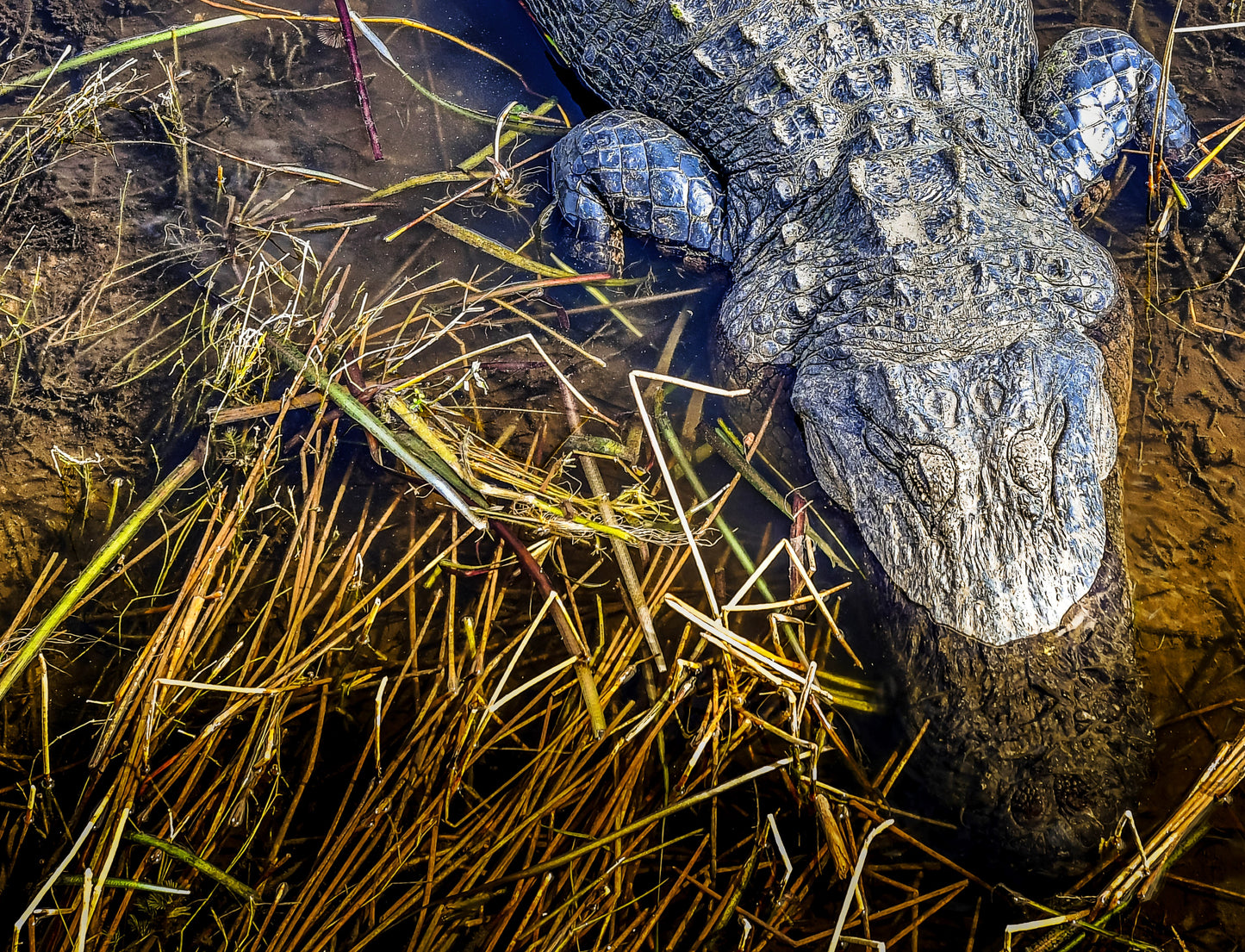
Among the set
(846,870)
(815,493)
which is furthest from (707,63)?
(846,870)

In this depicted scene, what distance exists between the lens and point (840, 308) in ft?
9.16

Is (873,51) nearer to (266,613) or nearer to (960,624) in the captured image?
(960,624)

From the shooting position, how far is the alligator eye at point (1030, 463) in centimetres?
222

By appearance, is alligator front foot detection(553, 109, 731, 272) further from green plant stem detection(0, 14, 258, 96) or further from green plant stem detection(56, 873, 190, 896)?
green plant stem detection(56, 873, 190, 896)

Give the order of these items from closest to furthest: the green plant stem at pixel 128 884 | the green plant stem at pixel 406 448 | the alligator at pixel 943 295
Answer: the green plant stem at pixel 128 884 < the alligator at pixel 943 295 < the green plant stem at pixel 406 448

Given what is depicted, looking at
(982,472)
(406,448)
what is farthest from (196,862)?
(982,472)

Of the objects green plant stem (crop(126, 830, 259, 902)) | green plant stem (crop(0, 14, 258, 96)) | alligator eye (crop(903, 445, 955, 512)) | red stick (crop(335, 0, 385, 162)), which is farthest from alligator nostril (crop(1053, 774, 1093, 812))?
green plant stem (crop(0, 14, 258, 96))

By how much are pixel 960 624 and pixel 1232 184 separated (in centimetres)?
240

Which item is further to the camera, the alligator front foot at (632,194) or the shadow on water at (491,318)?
the alligator front foot at (632,194)

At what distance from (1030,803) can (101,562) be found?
2.55 meters

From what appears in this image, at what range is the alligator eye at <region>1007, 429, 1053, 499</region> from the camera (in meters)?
2.22

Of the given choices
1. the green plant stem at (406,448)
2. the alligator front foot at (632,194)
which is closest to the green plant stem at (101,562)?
the green plant stem at (406,448)

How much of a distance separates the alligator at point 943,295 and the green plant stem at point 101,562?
63.5 inches

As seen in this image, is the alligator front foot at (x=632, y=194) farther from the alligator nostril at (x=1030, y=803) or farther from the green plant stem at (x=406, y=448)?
the alligator nostril at (x=1030, y=803)
